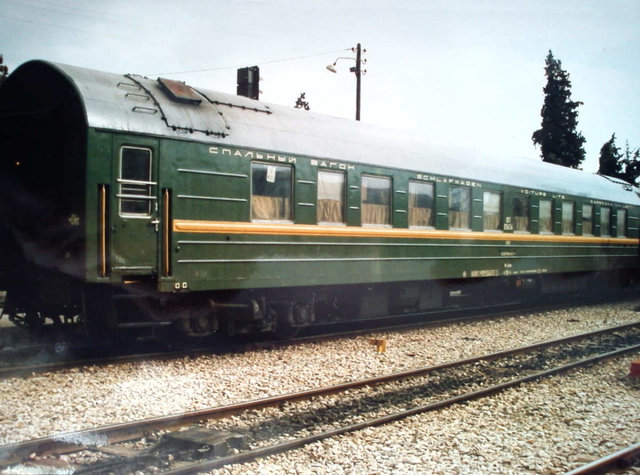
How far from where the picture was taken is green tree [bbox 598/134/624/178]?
3178 centimetres

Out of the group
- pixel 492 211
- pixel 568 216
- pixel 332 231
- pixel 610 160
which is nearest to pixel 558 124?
pixel 610 160

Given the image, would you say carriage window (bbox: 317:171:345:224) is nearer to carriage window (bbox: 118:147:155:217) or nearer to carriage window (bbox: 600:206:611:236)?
carriage window (bbox: 118:147:155:217)

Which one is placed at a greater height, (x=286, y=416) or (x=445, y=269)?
(x=445, y=269)

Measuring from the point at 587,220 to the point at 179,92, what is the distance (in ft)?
41.3

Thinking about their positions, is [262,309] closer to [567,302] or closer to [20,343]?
[20,343]

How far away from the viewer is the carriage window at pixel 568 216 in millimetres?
16203

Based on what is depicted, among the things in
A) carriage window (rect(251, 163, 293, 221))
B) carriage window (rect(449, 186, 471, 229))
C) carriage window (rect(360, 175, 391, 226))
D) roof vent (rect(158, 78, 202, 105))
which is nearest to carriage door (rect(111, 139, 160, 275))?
roof vent (rect(158, 78, 202, 105))

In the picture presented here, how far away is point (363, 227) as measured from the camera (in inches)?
424

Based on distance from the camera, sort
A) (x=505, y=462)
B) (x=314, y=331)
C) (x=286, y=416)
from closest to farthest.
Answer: (x=505, y=462), (x=286, y=416), (x=314, y=331)

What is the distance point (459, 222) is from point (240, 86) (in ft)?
17.2

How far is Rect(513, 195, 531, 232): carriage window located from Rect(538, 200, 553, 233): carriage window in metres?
0.58

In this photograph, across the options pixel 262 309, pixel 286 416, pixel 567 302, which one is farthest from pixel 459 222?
pixel 286 416

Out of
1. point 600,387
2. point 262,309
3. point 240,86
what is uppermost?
point 240,86

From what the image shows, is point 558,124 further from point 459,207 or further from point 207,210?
point 207,210
